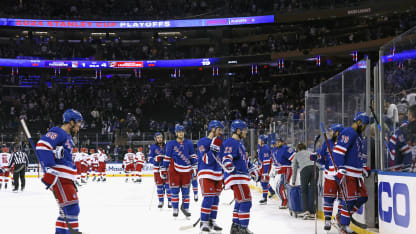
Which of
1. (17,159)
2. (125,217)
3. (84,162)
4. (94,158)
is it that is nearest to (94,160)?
(94,158)

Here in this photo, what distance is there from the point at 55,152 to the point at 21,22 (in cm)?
2853

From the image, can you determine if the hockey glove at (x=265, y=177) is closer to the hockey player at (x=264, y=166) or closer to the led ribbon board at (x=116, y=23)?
the hockey player at (x=264, y=166)

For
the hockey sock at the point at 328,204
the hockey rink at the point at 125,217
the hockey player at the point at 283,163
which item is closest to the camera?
the hockey sock at the point at 328,204

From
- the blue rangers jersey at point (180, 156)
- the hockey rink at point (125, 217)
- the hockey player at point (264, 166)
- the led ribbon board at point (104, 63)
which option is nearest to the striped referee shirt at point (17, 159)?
the hockey rink at point (125, 217)

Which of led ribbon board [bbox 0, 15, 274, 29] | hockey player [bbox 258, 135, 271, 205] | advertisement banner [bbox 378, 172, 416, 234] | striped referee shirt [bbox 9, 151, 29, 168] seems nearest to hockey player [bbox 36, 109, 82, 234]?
advertisement banner [bbox 378, 172, 416, 234]

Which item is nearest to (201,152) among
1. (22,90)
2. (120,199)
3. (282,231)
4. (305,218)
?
(282,231)

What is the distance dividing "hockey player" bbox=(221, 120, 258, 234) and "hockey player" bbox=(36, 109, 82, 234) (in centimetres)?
215

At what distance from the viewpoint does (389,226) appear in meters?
6.28

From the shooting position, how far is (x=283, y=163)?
10914 mm

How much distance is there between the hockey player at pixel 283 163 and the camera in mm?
10807

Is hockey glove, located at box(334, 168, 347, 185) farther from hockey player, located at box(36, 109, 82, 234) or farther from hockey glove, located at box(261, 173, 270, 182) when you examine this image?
hockey glove, located at box(261, 173, 270, 182)

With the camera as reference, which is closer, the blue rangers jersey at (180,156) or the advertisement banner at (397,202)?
the advertisement banner at (397,202)

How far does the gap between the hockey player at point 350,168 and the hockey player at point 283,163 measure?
144 inches

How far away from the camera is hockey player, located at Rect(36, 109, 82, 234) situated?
5.59 metres
